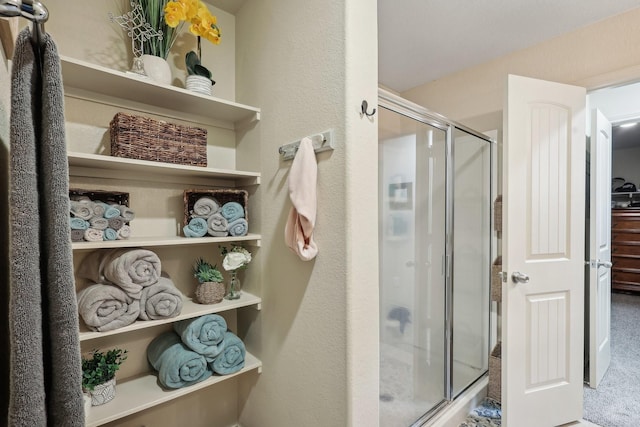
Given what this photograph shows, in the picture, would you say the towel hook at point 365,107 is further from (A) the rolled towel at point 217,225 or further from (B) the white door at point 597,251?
(B) the white door at point 597,251

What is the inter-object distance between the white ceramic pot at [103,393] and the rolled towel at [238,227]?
0.75 meters

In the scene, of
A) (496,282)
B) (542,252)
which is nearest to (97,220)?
(542,252)

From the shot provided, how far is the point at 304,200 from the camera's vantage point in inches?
42.1

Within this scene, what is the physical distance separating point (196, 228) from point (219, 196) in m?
0.21

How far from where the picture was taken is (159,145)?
1.23 metres

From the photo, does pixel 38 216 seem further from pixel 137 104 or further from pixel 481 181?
pixel 481 181

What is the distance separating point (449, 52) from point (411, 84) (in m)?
0.55

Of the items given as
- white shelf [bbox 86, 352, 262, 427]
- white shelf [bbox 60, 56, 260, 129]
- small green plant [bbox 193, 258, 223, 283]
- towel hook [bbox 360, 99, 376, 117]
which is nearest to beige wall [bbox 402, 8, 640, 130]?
towel hook [bbox 360, 99, 376, 117]

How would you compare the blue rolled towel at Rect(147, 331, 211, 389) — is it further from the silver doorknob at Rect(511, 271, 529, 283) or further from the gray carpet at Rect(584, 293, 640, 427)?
the gray carpet at Rect(584, 293, 640, 427)

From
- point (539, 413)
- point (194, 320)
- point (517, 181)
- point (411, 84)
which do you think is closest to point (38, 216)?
point (194, 320)

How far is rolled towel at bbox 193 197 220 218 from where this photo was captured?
4.40 feet

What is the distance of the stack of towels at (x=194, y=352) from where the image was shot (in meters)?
1.23

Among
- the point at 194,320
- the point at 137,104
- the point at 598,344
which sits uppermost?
the point at 137,104

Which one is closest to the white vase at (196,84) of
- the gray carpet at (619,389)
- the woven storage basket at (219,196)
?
the woven storage basket at (219,196)
